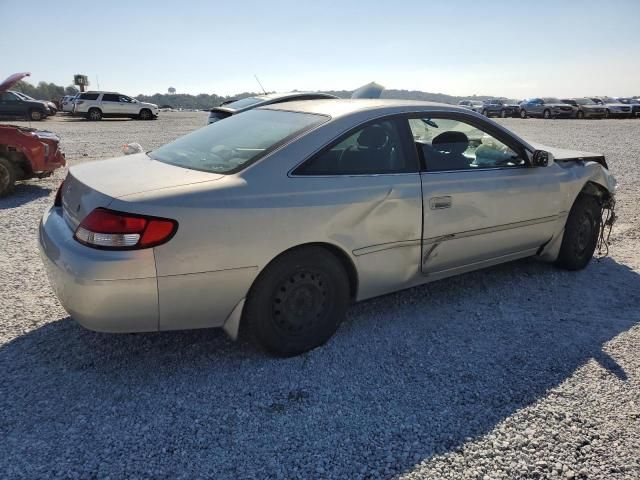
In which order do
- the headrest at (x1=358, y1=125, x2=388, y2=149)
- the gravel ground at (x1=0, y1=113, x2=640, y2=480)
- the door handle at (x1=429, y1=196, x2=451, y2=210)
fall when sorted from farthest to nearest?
the door handle at (x1=429, y1=196, x2=451, y2=210), the headrest at (x1=358, y1=125, x2=388, y2=149), the gravel ground at (x1=0, y1=113, x2=640, y2=480)

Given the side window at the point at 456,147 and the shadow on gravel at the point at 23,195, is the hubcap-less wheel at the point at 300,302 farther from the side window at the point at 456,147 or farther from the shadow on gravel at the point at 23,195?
the shadow on gravel at the point at 23,195

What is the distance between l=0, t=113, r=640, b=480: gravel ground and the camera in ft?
7.45

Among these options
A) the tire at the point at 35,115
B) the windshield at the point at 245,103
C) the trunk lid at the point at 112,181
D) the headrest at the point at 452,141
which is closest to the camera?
the trunk lid at the point at 112,181

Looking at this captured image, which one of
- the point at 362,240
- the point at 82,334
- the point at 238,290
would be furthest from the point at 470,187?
the point at 82,334

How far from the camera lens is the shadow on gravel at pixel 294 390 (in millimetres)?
2285

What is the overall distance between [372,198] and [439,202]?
1.88ft

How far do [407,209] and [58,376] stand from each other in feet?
7.65

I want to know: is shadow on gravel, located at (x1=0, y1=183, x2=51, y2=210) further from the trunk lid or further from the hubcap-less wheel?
the hubcap-less wheel

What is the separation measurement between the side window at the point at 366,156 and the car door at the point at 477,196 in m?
0.17

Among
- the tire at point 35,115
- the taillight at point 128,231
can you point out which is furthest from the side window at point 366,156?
the tire at point 35,115

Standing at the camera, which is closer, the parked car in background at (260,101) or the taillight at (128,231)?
the taillight at (128,231)

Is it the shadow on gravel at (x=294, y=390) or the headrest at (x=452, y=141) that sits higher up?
the headrest at (x=452, y=141)

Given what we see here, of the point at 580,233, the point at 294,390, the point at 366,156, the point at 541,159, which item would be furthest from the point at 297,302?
the point at 580,233

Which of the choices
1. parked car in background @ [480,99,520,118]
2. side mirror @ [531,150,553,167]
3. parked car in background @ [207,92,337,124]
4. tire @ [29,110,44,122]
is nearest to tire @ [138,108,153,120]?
tire @ [29,110,44,122]
